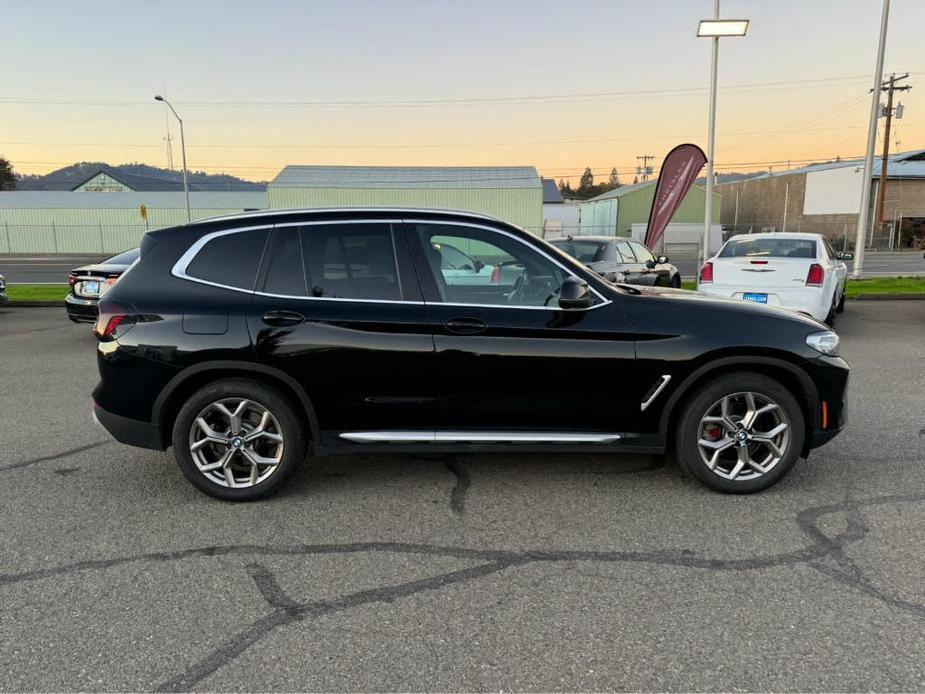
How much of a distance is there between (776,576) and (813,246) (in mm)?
8304

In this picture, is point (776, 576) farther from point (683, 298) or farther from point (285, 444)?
point (285, 444)

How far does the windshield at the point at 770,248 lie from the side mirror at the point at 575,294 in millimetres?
6959

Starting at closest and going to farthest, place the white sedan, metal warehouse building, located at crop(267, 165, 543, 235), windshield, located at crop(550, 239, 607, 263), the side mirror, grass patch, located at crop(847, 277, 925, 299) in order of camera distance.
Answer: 1. the side mirror
2. the white sedan
3. windshield, located at crop(550, 239, 607, 263)
4. grass patch, located at crop(847, 277, 925, 299)
5. metal warehouse building, located at crop(267, 165, 543, 235)

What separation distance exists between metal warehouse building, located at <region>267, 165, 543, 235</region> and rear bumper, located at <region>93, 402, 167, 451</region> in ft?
122

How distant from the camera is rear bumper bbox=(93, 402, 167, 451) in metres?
3.93

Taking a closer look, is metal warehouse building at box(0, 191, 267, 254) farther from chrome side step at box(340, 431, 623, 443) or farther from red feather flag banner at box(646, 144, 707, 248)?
chrome side step at box(340, 431, 623, 443)

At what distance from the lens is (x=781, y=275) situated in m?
9.30

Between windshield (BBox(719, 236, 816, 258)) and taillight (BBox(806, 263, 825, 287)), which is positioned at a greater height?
windshield (BBox(719, 236, 816, 258))

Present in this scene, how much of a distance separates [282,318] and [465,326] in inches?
42.9

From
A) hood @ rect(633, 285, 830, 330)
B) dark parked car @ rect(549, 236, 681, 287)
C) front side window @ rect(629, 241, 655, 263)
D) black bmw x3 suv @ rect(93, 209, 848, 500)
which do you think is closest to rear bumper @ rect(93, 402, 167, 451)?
black bmw x3 suv @ rect(93, 209, 848, 500)

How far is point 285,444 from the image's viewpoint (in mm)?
3924

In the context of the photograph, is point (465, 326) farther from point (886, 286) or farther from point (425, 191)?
point (425, 191)

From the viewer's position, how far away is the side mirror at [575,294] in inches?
147

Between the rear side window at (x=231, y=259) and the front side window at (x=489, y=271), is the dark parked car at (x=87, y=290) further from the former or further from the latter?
the front side window at (x=489, y=271)
